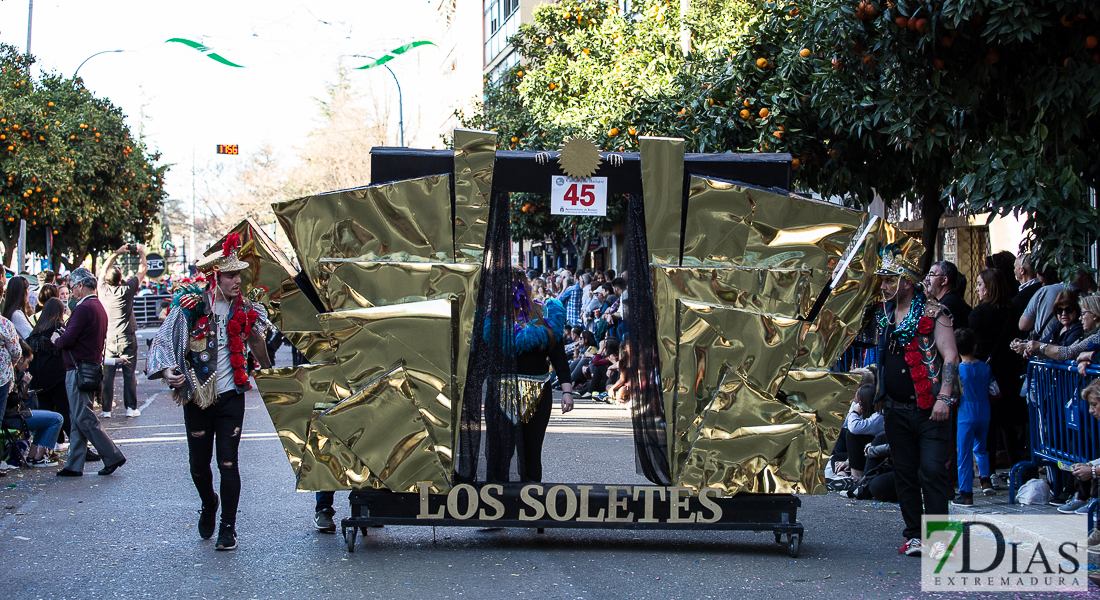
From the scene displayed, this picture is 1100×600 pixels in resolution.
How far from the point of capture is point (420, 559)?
5.77 metres

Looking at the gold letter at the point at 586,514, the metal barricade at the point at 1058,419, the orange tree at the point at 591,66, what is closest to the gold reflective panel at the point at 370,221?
the gold letter at the point at 586,514

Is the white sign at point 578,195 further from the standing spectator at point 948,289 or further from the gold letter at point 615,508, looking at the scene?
the standing spectator at point 948,289

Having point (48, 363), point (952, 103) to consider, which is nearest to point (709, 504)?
point (952, 103)

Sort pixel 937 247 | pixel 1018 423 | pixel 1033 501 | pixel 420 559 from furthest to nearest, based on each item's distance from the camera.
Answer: pixel 937 247, pixel 1018 423, pixel 1033 501, pixel 420 559

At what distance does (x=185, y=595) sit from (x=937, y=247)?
12.9 m

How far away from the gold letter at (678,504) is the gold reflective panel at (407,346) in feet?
4.40

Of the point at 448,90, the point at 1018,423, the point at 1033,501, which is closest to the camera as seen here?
the point at 1033,501

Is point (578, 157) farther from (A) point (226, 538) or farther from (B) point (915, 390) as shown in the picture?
(A) point (226, 538)

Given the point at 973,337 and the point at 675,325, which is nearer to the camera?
the point at 675,325

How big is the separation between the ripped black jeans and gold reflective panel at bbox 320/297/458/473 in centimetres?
77

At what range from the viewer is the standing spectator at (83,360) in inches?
338

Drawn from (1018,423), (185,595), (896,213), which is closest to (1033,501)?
(1018,423)

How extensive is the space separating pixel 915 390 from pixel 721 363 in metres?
1.09

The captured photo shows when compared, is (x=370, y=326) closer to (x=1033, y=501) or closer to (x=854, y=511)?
(x=854, y=511)
